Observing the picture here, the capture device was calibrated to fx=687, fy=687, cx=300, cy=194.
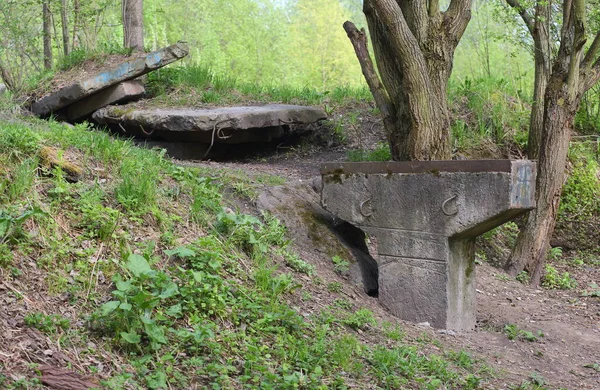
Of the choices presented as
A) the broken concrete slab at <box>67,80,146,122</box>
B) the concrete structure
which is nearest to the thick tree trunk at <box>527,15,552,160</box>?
the concrete structure

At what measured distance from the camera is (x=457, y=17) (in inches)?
265

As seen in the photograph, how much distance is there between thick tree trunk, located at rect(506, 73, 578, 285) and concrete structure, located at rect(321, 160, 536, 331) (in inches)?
94.8

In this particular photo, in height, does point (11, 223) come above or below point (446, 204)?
above

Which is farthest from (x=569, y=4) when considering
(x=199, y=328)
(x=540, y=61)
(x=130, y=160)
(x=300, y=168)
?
(x=199, y=328)

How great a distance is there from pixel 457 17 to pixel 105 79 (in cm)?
471

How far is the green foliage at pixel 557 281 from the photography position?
25.9 feet

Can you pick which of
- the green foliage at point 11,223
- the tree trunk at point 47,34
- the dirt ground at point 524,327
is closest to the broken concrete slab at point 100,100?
the dirt ground at point 524,327

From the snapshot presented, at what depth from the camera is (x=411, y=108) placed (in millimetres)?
6438

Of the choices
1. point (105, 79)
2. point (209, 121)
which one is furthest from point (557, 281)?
point (105, 79)

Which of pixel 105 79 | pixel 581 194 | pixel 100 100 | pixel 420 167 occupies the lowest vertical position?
pixel 581 194

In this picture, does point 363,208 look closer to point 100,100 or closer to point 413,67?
point 413,67

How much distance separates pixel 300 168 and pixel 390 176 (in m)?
2.74

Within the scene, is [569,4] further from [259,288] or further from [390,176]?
[259,288]

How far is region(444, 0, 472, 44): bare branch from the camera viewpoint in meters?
6.73
